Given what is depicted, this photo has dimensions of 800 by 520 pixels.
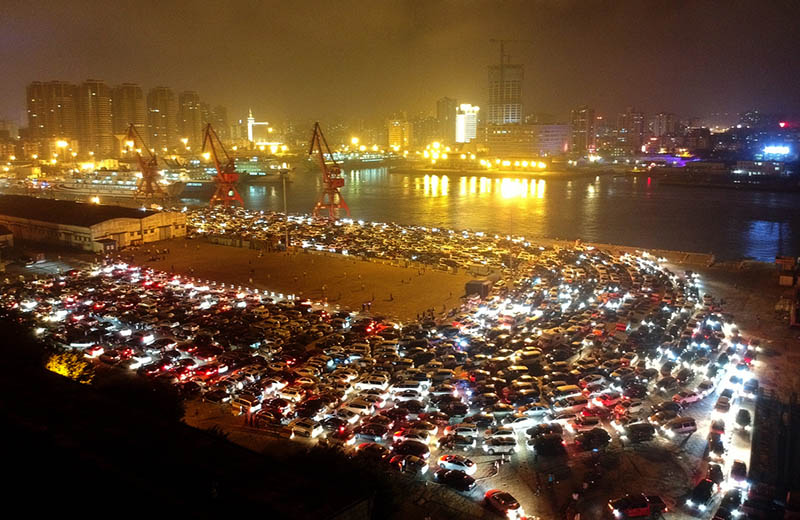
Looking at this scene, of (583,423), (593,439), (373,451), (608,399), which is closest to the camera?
(373,451)

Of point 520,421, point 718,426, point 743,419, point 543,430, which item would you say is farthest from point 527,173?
point 543,430

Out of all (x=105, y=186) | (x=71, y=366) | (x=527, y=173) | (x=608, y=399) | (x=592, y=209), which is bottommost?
(x=608, y=399)

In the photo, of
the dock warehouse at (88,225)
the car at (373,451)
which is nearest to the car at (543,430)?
the car at (373,451)

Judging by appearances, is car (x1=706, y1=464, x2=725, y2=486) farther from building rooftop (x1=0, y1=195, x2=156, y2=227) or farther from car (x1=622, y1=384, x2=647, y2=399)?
building rooftop (x1=0, y1=195, x2=156, y2=227)

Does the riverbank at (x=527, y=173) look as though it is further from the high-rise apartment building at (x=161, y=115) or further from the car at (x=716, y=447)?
the car at (x=716, y=447)

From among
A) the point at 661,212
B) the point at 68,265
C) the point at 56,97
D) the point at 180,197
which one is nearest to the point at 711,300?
the point at 68,265

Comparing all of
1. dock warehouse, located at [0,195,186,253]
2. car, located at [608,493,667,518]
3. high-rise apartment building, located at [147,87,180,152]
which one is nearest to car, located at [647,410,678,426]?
car, located at [608,493,667,518]

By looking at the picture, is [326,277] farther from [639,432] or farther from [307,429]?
[639,432]

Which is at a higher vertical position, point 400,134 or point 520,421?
point 400,134
